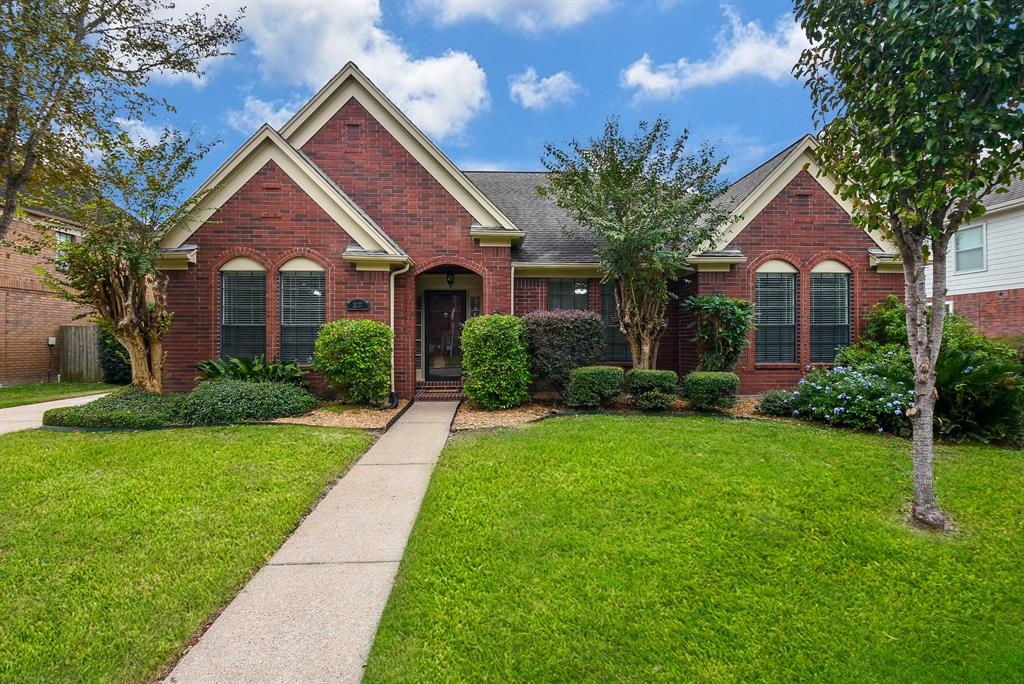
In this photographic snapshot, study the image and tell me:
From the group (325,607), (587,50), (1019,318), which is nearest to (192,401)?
(325,607)

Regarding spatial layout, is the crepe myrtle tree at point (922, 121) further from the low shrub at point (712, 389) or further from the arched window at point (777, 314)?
the arched window at point (777, 314)

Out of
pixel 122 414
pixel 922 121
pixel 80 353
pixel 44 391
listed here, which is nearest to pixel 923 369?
pixel 922 121

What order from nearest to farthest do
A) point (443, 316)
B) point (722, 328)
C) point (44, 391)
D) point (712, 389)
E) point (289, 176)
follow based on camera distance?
point (712, 389) < point (722, 328) < point (289, 176) < point (443, 316) < point (44, 391)

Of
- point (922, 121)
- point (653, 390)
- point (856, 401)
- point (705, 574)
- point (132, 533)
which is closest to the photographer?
point (705, 574)

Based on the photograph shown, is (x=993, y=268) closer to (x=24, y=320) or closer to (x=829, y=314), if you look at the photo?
(x=829, y=314)

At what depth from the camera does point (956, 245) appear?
16.4m

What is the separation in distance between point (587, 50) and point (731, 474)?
1121 centimetres

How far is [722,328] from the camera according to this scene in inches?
377

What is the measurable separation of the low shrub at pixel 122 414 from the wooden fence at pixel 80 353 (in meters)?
10.4

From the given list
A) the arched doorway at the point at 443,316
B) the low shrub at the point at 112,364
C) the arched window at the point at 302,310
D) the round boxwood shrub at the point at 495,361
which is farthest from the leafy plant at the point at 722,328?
the low shrub at the point at 112,364

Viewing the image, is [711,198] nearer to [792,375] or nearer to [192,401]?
[792,375]

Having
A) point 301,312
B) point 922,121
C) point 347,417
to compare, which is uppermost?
point 922,121

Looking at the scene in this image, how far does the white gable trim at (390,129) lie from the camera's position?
34.6 feet

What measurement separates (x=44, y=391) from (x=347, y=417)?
11.7 meters
